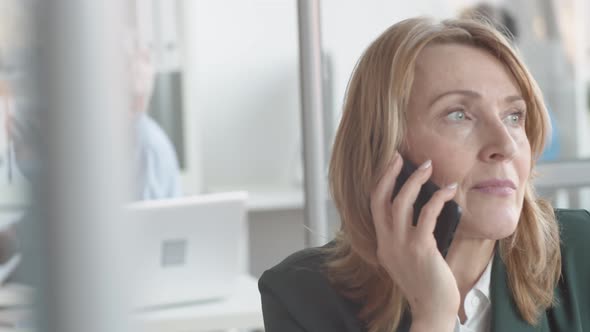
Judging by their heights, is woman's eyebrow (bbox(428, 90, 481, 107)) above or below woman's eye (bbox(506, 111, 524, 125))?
above

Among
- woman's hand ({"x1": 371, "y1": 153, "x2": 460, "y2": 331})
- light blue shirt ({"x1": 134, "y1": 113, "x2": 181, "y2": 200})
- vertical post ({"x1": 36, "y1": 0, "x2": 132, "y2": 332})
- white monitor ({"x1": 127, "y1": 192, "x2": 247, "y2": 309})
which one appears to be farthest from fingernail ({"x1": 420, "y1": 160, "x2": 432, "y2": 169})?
light blue shirt ({"x1": 134, "y1": 113, "x2": 181, "y2": 200})

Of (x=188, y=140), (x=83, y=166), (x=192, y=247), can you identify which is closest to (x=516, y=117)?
(x=83, y=166)

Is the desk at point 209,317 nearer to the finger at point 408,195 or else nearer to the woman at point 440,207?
the woman at point 440,207

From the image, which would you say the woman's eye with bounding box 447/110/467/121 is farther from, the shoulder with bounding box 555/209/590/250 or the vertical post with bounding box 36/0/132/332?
the vertical post with bounding box 36/0/132/332

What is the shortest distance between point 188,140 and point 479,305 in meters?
3.95

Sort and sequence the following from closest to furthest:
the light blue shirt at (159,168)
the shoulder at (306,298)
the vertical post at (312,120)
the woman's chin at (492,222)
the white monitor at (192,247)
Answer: the woman's chin at (492,222)
the shoulder at (306,298)
the vertical post at (312,120)
the white monitor at (192,247)
the light blue shirt at (159,168)

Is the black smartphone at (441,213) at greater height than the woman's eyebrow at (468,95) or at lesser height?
lesser

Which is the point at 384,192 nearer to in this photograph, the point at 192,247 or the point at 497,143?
the point at 497,143

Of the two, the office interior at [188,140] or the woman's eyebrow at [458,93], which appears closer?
the office interior at [188,140]

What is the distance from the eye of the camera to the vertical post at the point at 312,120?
1896mm

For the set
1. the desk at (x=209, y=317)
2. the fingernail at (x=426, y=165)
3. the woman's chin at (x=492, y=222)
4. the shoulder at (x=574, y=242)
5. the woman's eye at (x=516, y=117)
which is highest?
the woman's eye at (x=516, y=117)

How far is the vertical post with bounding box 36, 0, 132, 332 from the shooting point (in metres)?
0.29

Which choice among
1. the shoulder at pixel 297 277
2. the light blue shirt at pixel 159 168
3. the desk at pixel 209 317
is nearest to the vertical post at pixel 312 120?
the shoulder at pixel 297 277

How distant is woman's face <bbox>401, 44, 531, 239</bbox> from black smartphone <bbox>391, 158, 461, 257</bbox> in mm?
16
